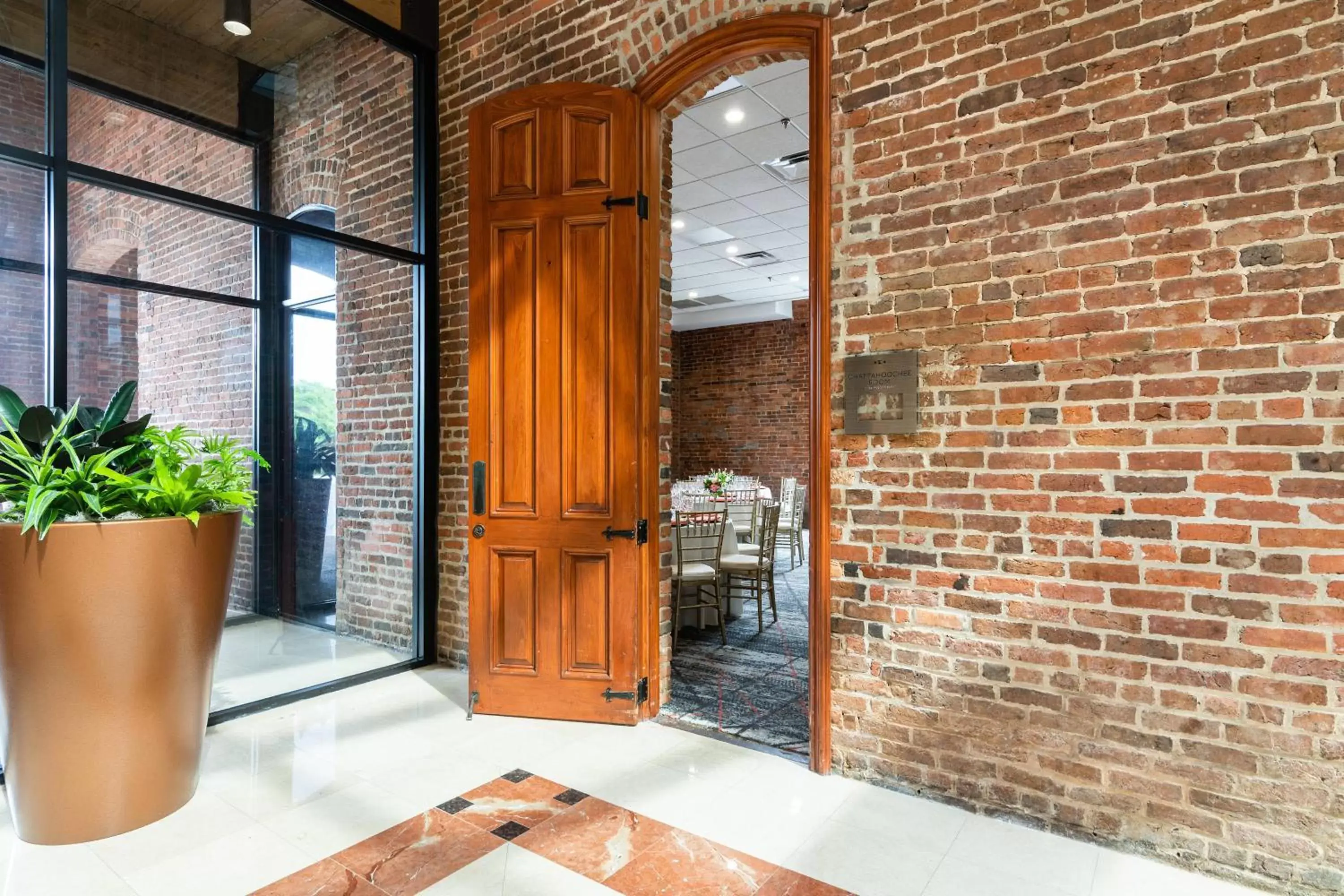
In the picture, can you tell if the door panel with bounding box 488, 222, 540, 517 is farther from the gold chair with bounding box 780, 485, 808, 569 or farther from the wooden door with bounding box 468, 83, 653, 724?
the gold chair with bounding box 780, 485, 808, 569

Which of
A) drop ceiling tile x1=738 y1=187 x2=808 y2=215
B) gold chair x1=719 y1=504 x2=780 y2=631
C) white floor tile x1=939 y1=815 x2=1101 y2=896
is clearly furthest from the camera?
drop ceiling tile x1=738 y1=187 x2=808 y2=215

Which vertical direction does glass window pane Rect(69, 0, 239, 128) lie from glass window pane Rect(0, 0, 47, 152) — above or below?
above

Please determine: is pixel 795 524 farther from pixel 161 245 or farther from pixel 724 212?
pixel 161 245

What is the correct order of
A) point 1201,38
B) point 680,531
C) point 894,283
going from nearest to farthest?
point 1201,38 < point 894,283 < point 680,531

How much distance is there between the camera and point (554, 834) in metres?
2.35

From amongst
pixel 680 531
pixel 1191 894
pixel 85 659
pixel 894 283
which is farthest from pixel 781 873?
pixel 680 531

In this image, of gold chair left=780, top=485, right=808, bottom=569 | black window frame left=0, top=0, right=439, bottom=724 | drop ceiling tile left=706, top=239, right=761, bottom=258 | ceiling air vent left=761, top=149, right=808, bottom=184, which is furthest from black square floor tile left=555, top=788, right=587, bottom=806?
drop ceiling tile left=706, top=239, right=761, bottom=258

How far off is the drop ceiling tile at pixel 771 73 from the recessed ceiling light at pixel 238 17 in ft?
8.88

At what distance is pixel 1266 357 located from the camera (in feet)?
6.69

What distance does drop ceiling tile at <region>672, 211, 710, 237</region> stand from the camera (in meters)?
7.46

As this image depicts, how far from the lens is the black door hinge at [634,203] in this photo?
328 centimetres

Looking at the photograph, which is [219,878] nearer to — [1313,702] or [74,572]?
[74,572]

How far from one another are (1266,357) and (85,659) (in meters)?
3.80

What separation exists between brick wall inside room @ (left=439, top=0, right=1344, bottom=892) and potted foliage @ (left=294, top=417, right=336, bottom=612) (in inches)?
126
